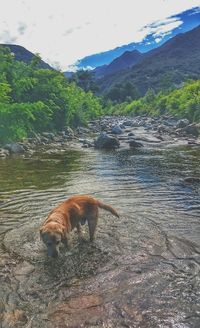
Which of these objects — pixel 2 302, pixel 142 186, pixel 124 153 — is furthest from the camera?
pixel 124 153

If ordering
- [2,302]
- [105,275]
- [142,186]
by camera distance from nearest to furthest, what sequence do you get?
1. [2,302]
2. [105,275]
3. [142,186]

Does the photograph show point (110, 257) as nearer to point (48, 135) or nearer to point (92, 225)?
point (92, 225)

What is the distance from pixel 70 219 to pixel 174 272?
2623mm

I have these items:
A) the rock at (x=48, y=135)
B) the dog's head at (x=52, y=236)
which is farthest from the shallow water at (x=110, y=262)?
the rock at (x=48, y=135)

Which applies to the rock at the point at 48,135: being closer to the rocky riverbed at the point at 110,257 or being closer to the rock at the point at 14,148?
the rock at the point at 14,148

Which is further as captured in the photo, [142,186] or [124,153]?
[124,153]

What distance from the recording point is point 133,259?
8.73 m

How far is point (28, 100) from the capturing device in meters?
38.4

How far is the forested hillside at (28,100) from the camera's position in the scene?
97.1 feet

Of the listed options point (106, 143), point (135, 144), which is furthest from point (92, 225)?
point (135, 144)

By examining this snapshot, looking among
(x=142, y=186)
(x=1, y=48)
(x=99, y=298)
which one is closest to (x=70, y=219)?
(x=99, y=298)

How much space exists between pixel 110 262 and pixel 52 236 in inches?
56.0

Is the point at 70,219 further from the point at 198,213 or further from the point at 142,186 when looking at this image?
the point at 142,186

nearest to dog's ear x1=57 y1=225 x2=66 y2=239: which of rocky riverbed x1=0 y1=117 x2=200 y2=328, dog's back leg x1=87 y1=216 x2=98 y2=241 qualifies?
rocky riverbed x1=0 y1=117 x2=200 y2=328
